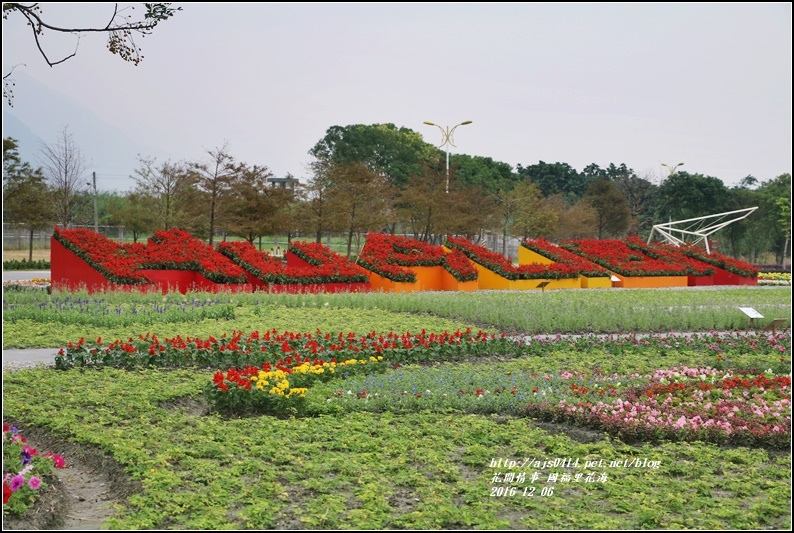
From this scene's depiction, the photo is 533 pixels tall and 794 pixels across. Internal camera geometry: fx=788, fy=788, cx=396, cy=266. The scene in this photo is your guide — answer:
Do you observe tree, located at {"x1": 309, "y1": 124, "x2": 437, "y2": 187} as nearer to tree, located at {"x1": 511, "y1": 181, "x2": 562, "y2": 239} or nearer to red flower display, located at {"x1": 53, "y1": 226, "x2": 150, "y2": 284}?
tree, located at {"x1": 511, "y1": 181, "x2": 562, "y2": 239}

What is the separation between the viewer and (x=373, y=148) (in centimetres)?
5891

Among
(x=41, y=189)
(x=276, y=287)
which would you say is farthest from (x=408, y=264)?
(x=41, y=189)

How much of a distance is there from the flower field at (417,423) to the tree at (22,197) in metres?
19.4

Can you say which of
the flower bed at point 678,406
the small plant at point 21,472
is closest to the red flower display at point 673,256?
the flower bed at point 678,406

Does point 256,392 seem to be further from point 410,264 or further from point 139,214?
point 139,214

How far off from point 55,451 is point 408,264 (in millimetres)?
15765

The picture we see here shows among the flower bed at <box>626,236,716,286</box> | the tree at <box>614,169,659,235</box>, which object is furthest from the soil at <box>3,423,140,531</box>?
the tree at <box>614,169,659,235</box>

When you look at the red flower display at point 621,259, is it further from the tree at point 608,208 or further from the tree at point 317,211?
the tree at point 608,208

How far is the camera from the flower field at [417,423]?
5.12m

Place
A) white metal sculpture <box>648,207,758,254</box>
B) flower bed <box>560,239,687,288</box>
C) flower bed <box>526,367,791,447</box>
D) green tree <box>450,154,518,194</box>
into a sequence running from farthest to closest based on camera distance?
green tree <box>450,154,518,194</box>, white metal sculpture <box>648,207,758,254</box>, flower bed <box>560,239,687,288</box>, flower bed <box>526,367,791,447</box>

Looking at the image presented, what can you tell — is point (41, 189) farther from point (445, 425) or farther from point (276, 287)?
point (445, 425)

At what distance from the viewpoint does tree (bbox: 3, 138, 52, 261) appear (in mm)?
30719

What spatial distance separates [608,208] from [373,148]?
17.6 m

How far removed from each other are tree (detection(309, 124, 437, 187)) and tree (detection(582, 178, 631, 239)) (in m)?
12.0
